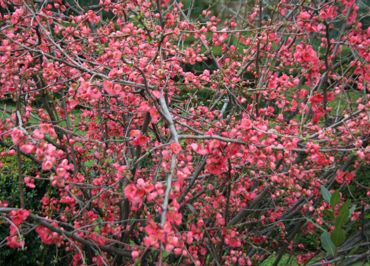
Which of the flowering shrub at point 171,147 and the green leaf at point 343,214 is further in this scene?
the green leaf at point 343,214

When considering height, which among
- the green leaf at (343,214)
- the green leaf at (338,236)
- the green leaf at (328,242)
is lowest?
the green leaf at (328,242)

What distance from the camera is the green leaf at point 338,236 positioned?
2.71m

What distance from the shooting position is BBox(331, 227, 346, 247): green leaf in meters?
2.71

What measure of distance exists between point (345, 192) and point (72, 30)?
3.64 metres

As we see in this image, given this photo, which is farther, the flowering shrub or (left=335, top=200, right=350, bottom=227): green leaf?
(left=335, top=200, right=350, bottom=227): green leaf

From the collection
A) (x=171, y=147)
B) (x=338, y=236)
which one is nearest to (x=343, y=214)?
(x=338, y=236)

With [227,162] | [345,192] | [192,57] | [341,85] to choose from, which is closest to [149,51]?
[192,57]

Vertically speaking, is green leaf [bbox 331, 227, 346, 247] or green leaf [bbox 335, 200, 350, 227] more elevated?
green leaf [bbox 335, 200, 350, 227]

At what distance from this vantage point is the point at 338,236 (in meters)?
2.74

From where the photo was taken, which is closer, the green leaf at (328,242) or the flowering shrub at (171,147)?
the flowering shrub at (171,147)

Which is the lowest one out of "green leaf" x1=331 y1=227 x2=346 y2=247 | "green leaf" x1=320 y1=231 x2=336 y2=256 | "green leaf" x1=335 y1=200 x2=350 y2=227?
"green leaf" x1=320 y1=231 x2=336 y2=256

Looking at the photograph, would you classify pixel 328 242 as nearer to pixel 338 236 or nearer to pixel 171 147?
pixel 338 236

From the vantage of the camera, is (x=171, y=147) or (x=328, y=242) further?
(x=328, y=242)

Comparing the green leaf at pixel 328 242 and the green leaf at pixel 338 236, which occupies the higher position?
the green leaf at pixel 338 236
